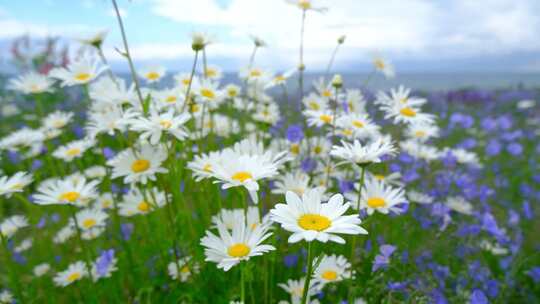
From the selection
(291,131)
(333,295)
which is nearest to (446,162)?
(291,131)

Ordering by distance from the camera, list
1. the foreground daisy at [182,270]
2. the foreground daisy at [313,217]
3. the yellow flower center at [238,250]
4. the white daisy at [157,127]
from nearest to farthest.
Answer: the foreground daisy at [313,217] → the yellow flower center at [238,250] → the white daisy at [157,127] → the foreground daisy at [182,270]

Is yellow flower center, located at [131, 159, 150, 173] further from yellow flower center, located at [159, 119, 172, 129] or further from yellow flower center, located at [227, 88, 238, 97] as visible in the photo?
yellow flower center, located at [227, 88, 238, 97]

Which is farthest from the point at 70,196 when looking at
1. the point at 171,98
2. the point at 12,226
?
the point at 12,226

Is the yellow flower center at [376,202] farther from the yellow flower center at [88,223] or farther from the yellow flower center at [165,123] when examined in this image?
the yellow flower center at [88,223]

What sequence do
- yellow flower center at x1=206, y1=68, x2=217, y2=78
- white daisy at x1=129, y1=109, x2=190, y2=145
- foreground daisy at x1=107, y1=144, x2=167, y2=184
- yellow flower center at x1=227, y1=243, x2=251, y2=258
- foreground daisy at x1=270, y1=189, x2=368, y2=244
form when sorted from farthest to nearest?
yellow flower center at x1=206, y1=68, x2=217, y2=78 → foreground daisy at x1=107, y1=144, x2=167, y2=184 → white daisy at x1=129, y1=109, x2=190, y2=145 → yellow flower center at x1=227, y1=243, x2=251, y2=258 → foreground daisy at x1=270, y1=189, x2=368, y2=244

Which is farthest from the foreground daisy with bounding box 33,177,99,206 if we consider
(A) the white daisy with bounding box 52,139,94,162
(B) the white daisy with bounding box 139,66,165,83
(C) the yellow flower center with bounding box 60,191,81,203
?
(B) the white daisy with bounding box 139,66,165,83

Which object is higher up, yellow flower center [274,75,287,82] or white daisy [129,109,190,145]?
yellow flower center [274,75,287,82]

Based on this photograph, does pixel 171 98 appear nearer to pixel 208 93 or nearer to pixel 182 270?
pixel 208 93

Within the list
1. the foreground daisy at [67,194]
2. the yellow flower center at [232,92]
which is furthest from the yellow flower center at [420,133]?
the foreground daisy at [67,194]
